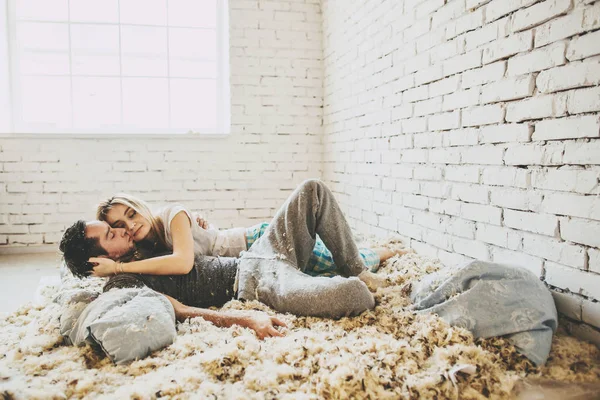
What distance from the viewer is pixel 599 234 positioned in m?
1.43

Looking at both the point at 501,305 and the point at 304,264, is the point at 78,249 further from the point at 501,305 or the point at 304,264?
the point at 501,305

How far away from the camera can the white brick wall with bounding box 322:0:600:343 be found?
150cm

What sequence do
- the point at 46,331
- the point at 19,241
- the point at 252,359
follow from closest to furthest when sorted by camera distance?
the point at 252,359 < the point at 46,331 < the point at 19,241

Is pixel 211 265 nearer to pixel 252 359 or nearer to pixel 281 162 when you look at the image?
pixel 252 359

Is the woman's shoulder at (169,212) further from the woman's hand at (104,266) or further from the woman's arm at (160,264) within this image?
the woman's hand at (104,266)

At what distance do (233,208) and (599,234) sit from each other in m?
3.16

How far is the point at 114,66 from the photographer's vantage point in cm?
392

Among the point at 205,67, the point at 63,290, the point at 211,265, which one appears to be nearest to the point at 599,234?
the point at 211,265

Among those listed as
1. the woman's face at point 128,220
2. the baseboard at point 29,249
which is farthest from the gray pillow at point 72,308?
the baseboard at point 29,249

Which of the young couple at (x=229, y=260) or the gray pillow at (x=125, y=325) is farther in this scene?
the young couple at (x=229, y=260)

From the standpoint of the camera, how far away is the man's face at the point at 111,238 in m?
1.95

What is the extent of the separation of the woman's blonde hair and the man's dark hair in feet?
0.48

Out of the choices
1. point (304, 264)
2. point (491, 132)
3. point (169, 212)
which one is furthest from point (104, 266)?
point (491, 132)

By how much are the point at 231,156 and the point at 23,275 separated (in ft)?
6.38
